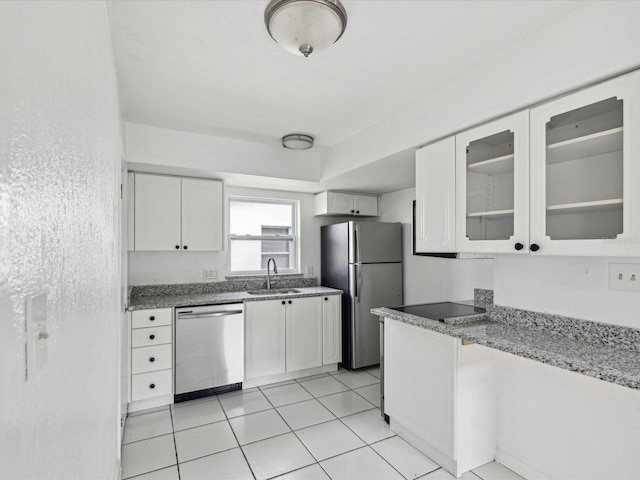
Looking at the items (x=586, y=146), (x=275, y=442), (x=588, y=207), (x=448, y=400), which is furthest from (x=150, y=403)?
(x=586, y=146)

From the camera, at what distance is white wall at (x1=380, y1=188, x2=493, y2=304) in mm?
3134

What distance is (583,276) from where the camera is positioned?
1857 millimetres

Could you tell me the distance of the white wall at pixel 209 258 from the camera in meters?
3.50

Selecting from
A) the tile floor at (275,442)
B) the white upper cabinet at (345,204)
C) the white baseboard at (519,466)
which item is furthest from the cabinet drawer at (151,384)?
the white baseboard at (519,466)

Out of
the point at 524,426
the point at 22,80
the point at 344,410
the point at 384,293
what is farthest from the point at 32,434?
the point at 384,293

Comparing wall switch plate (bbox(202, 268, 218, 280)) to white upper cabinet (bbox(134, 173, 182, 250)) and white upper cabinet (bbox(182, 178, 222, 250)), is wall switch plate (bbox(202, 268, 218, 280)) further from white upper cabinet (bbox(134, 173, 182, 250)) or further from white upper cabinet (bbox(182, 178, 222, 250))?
white upper cabinet (bbox(134, 173, 182, 250))

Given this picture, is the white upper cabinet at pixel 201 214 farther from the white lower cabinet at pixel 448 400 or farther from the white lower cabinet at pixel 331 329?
the white lower cabinet at pixel 448 400

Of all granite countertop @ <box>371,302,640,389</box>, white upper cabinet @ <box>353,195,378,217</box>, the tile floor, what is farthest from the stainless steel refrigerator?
granite countertop @ <box>371,302,640,389</box>

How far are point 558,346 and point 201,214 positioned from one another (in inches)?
121

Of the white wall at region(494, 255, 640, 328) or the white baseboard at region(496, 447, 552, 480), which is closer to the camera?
the white wall at region(494, 255, 640, 328)

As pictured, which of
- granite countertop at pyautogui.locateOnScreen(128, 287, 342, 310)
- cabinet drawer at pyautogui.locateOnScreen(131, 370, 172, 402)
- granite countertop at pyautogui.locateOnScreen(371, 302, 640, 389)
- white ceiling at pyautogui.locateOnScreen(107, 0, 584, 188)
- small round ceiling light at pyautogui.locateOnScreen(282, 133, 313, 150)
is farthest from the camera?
small round ceiling light at pyautogui.locateOnScreen(282, 133, 313, 150)

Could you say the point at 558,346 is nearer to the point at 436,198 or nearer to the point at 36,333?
the point at 436,198

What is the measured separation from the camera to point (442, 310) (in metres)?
2.64

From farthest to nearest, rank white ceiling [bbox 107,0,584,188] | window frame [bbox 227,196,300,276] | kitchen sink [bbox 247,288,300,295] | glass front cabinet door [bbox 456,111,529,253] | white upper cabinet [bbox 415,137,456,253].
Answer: window frame [bbox 227,196,300,276]
kitchen sink [bbox 247,288,300,295]
white upper cabinet [bbox 415,137,456,253]
glass front cabinet door [bbox 456,111,529,253]
white ceiling [bbox 107,0,584,188]
